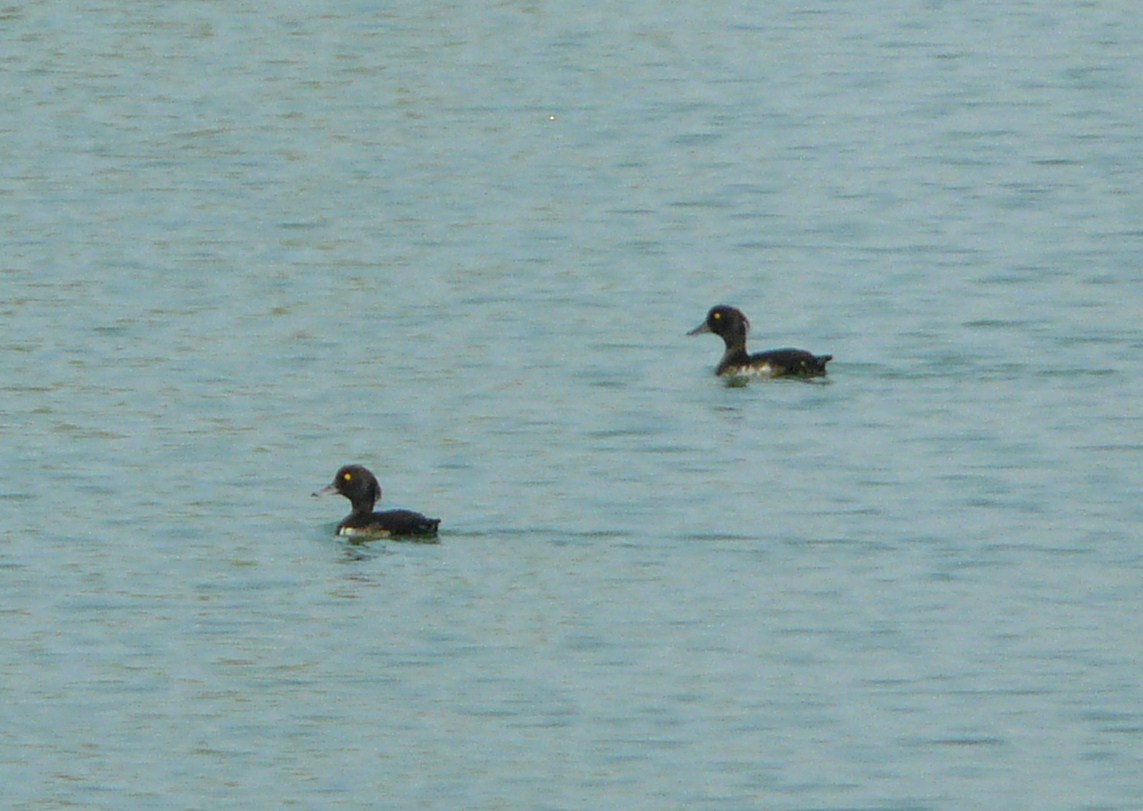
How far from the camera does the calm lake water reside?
44.2ft

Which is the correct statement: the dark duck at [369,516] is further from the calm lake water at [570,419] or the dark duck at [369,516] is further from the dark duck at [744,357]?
the dark duck at [744,357]

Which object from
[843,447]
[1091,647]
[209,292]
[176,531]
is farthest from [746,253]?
[1091,647]

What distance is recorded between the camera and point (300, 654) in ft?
48.6

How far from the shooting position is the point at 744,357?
69.7 feet

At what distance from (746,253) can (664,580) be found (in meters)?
10.1

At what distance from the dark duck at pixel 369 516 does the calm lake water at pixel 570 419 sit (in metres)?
0.16

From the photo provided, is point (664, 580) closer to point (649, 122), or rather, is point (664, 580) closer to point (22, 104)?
point (649, 122)

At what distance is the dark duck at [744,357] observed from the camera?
20.8 meters

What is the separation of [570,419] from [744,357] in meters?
1.97

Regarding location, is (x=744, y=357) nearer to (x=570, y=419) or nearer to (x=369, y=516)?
(x=570, y=419)

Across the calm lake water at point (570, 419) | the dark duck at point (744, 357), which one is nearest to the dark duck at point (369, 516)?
the calm lake water at point (570, 419)

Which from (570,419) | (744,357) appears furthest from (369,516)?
(744,357)

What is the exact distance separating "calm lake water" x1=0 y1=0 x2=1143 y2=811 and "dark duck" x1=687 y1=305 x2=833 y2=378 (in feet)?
0.57

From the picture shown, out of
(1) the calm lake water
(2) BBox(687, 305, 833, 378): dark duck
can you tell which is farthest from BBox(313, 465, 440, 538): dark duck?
(2) BBox(687, 305, 833, 378): dark duck
